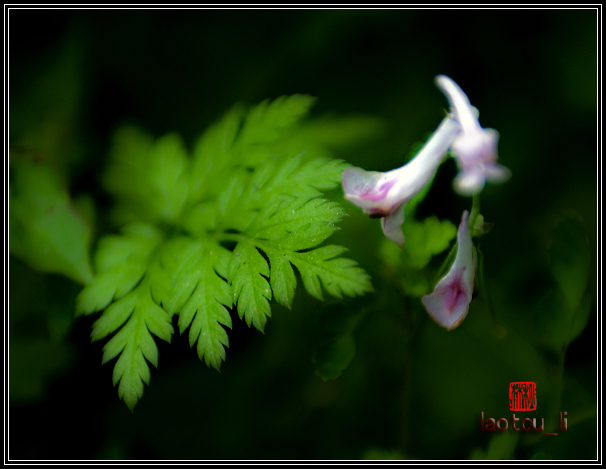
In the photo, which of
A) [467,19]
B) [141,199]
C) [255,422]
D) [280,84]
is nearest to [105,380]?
[255,422]

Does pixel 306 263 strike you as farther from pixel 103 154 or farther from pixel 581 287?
pixel 103 154

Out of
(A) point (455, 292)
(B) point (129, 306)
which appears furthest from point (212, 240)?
(A) point (455, 292)

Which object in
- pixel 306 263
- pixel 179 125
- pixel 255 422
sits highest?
pixel 179 125

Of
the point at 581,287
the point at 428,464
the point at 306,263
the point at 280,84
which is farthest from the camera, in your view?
the point at 280,84

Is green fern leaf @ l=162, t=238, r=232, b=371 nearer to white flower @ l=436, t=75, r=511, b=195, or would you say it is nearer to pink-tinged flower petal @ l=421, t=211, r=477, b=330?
pink-tinged flower petal @ l=421, t=211, r=477, b=330

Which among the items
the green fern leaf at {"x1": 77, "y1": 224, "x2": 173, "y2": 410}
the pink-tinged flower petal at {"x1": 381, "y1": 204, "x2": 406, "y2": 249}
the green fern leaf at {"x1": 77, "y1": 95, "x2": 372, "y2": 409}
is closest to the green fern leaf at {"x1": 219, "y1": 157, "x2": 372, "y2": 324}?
the green fern leaf at {"x1": 77, "y1": 95, "x2": 372, "y2": 409}

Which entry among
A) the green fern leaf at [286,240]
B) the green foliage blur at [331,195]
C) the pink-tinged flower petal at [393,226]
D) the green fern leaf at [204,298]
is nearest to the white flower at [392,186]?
the pink-tinged flower petal at [393,226]

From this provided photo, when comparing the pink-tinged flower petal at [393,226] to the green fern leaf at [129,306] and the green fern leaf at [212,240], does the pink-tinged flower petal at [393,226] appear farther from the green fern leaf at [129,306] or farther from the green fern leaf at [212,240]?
the green fern leaf at [129,306]

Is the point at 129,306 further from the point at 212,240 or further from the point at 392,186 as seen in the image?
the point at 392,186
